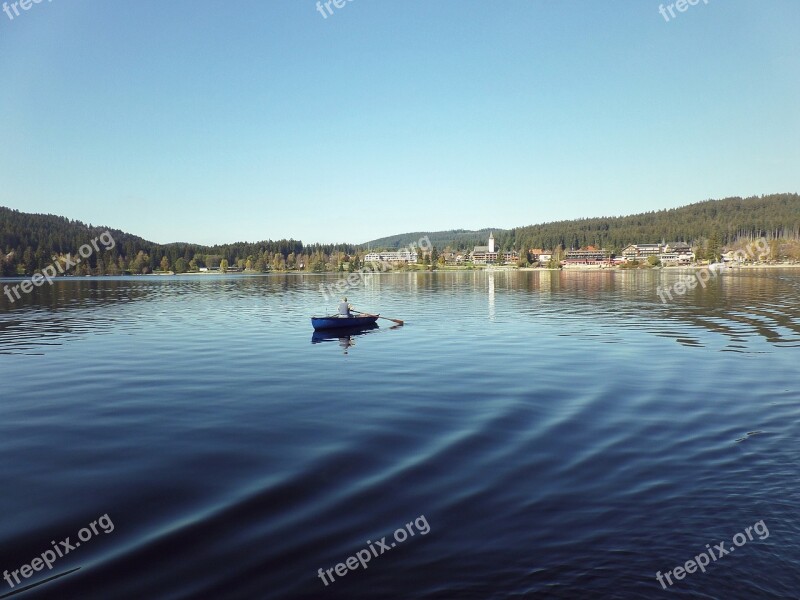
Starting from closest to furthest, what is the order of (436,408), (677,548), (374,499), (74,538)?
(677,548), (74,538), (374,499), (436,408)

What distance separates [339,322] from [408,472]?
1210 inches

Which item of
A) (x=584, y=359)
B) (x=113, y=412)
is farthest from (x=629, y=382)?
(x=113, y=412)

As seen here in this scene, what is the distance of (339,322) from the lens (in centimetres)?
4359

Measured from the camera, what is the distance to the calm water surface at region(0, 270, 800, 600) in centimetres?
877

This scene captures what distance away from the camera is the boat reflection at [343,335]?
128ft

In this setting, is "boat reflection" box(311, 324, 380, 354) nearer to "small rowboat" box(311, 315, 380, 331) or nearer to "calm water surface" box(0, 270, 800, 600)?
"small rowboat" box(311, 315, 380, 331)

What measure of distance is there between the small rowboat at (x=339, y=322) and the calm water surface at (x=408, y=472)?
1168 centimetres

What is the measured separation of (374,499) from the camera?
11.8 metres

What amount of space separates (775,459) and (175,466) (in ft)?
50.7

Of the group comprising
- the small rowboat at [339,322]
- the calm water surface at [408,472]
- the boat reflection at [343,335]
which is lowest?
the boat reflection at [343,335]

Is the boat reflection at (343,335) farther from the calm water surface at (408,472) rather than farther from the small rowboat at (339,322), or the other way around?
the calm water surface at (408,472)

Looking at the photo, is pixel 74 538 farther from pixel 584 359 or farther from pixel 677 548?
pixel 584 359

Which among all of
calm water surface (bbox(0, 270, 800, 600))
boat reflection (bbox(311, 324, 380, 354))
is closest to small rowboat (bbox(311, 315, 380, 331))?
boat reflection (bbox(311, 324, 380, 354))

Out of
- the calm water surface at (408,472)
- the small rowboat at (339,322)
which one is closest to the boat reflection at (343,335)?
the small rowboat at (339,322)
